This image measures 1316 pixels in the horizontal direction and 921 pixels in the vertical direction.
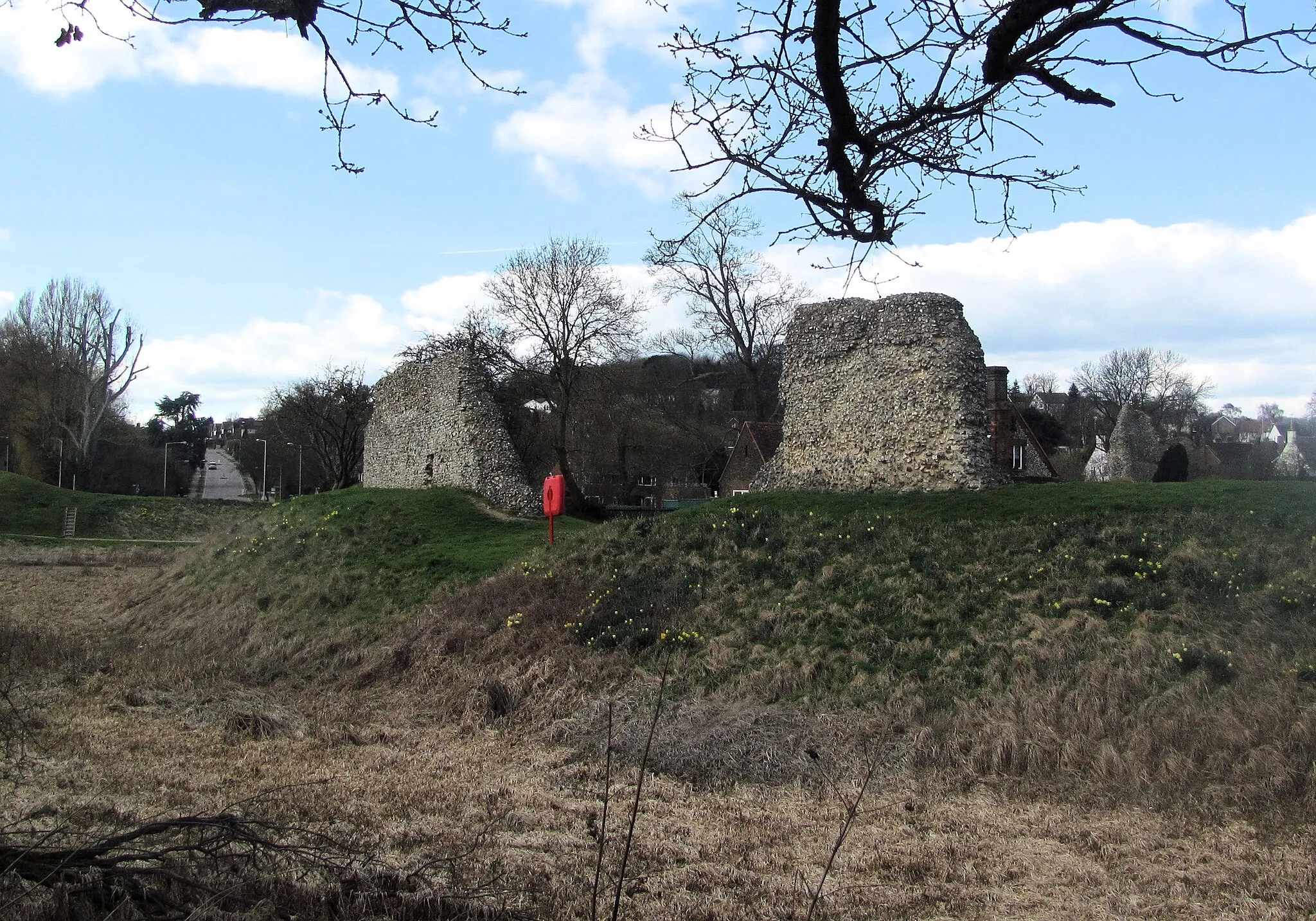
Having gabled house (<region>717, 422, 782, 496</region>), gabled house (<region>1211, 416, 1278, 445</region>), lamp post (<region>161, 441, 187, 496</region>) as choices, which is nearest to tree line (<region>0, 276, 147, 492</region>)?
lamp post (<region>161, 441, 187, 496</region>)

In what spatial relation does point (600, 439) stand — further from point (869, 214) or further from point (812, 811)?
point (869, 214)

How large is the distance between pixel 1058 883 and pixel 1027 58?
466 centimetres

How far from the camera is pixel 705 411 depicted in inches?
2053

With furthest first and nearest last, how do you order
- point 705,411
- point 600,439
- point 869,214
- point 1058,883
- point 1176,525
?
point 705,411 → point 600,439 → point 1176,525 → point 1058,883 → point 869,214

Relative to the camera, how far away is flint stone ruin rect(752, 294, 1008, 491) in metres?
15.8

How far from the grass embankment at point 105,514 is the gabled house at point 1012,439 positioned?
1065 inches

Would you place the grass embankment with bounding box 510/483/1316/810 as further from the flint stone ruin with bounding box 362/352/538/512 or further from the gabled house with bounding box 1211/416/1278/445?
the gabled house with bounding box 1211/416/1278/445

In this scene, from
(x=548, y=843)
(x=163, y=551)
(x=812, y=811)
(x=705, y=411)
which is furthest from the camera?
(x=705, y=411)

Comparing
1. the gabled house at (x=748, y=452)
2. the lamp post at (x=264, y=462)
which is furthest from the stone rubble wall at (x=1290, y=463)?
the lamp post at (x=264, y=462)

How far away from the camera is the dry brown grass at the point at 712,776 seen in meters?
5.70

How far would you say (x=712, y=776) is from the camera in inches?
338

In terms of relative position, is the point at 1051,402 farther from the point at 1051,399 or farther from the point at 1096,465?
the point at 1096,465

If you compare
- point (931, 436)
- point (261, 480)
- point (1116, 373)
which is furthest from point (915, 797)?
point (261, 480)

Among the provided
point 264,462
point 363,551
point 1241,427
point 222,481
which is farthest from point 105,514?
point 1241,427
